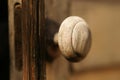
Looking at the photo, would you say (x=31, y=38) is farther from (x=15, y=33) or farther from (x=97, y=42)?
(x=97, y=42)

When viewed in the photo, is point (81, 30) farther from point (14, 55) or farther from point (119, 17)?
point (119, 17)

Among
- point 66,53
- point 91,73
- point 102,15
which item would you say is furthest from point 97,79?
point 66,53

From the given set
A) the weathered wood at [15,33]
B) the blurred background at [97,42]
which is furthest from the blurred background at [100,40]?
the weathered wood at [15,33]

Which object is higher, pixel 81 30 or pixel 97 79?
pixel 81 30

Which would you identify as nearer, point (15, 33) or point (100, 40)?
point (15, 33)
